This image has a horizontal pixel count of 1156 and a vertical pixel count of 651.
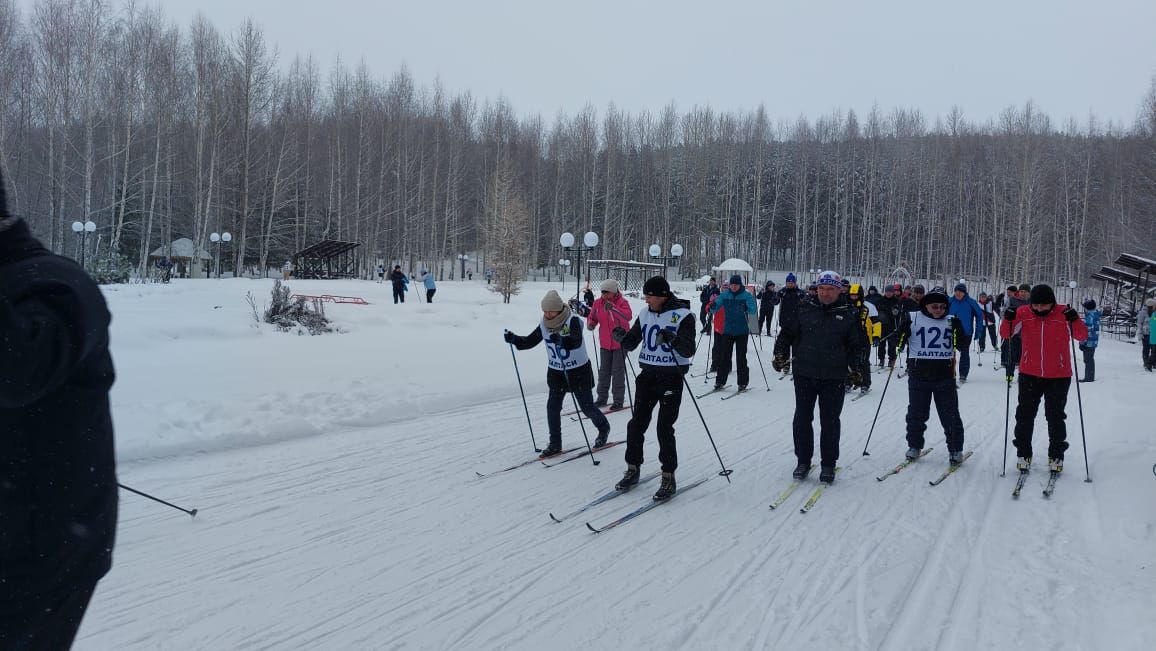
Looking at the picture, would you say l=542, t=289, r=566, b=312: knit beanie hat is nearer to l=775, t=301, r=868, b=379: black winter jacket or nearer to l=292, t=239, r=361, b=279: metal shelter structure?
l=775, t=301, r=868, b=379: black winter jacket

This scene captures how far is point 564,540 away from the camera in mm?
4613

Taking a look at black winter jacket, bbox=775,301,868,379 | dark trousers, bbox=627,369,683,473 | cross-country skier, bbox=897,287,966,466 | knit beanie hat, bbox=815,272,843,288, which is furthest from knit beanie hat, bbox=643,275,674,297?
cross-country skier, bbox=897,287,966,466

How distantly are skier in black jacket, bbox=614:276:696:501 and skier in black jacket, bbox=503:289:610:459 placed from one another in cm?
110

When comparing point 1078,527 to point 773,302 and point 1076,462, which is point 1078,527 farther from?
point 773,302

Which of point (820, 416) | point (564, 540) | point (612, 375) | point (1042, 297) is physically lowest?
point (564, 540)

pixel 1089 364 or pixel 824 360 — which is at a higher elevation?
pixel 824 360

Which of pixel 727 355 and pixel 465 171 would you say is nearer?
Result: pixel 727 355

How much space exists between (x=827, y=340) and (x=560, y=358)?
2.53 m

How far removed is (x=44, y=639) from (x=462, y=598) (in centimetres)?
247

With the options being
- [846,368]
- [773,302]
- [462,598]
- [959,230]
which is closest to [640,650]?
[462,598]

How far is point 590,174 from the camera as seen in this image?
183 feet

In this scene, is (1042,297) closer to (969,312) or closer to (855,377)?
(855,377)

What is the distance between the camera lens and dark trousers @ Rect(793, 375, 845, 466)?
6.03m

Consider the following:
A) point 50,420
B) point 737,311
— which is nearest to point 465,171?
point 737,311
